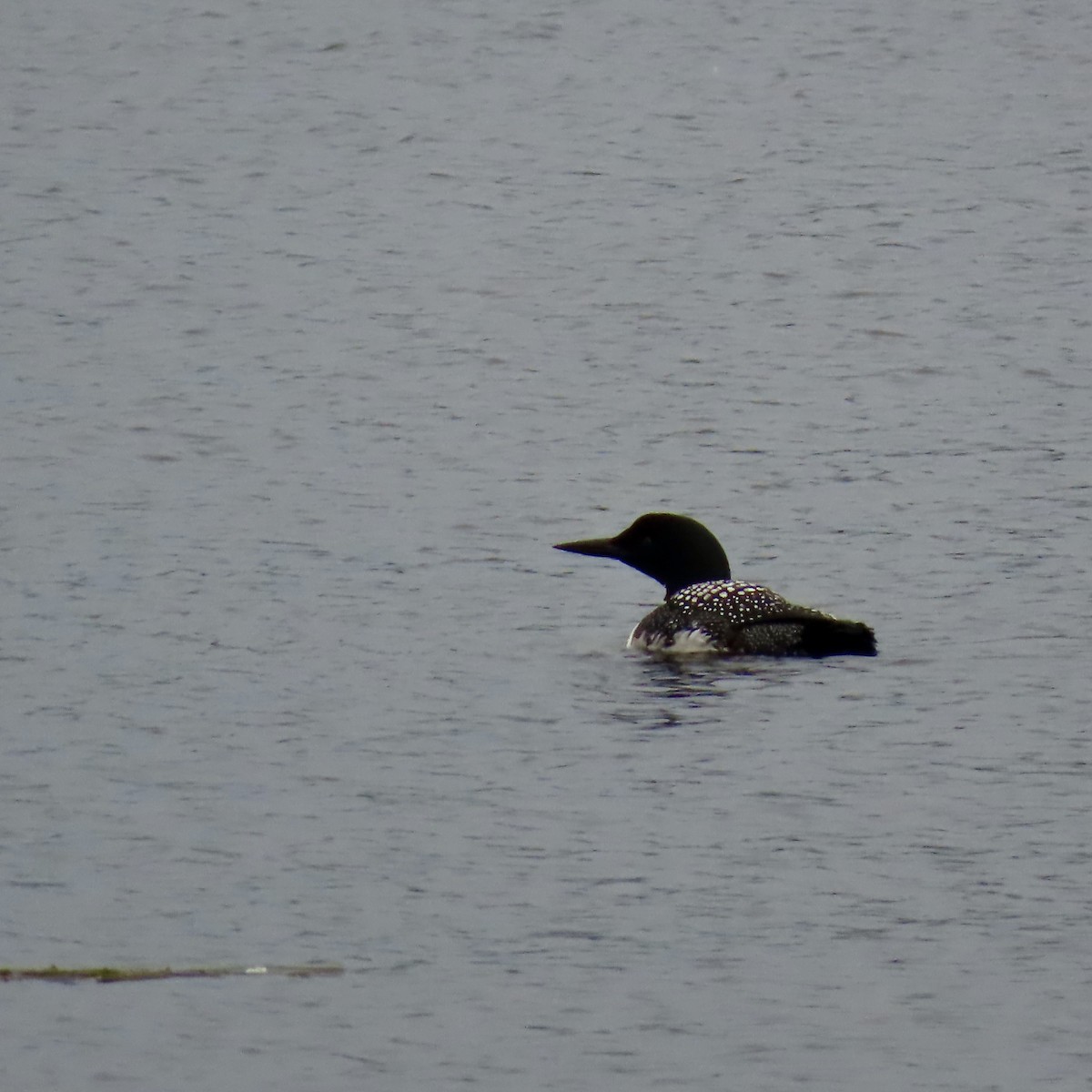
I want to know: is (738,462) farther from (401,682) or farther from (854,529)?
(401,682)

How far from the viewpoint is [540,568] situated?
28.9ft

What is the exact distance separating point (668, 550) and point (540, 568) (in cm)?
43

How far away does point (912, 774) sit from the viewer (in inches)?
257

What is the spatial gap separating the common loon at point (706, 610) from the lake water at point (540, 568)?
0.09m

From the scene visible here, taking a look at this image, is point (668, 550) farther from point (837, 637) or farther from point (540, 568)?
point (837, 637)

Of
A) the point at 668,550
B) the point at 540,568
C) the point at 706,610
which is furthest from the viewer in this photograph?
the point at 540,568

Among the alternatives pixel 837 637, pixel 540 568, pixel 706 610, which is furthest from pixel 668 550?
pixel 837 637

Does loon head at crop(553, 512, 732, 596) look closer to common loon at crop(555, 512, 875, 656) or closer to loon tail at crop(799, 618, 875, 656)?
common loon at crop(555, 512, 875, 656)

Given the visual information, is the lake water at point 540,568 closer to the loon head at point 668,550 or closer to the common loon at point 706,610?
the common loon at point 706,610

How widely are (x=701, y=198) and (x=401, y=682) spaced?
869 cm

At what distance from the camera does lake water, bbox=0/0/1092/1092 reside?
16.7 ft

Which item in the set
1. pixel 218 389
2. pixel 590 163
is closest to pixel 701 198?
pixel 590 163

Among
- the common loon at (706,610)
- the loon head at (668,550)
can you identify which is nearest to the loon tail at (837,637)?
the common loon at (706,610)

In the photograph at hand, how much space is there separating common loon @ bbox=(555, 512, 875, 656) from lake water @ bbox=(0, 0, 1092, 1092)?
90 mm
